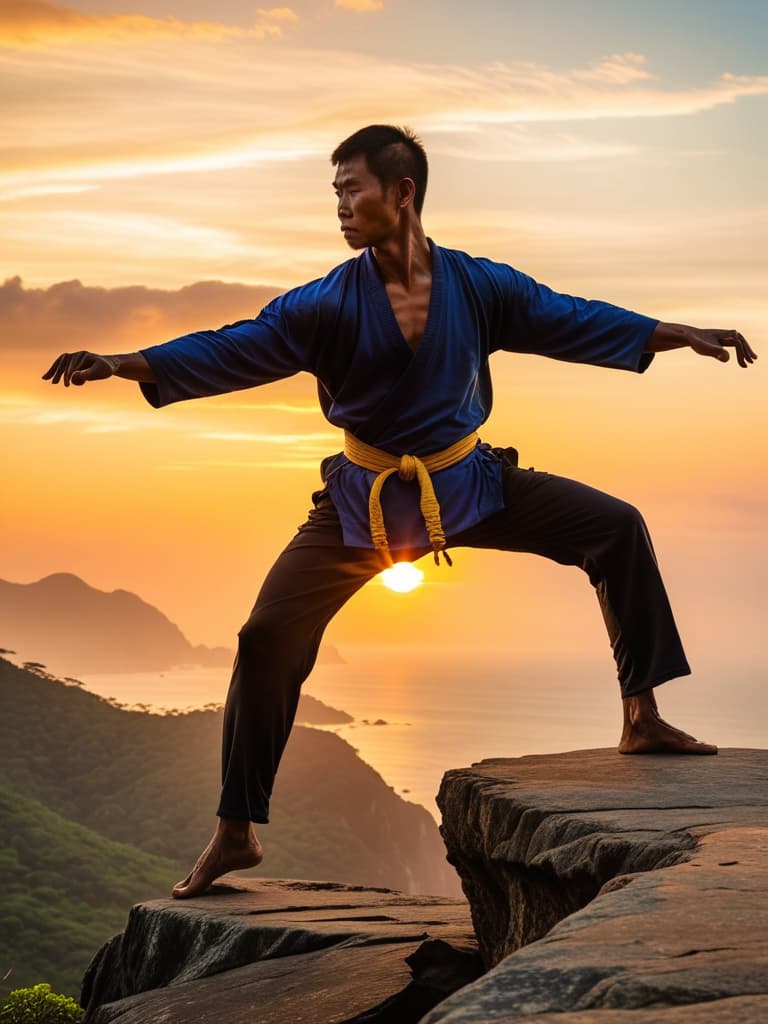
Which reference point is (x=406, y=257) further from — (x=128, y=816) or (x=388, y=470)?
(x=128, y=816)

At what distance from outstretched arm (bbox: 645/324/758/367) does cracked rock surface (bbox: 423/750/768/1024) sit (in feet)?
4.55

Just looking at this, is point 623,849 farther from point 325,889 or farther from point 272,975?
point 325,889

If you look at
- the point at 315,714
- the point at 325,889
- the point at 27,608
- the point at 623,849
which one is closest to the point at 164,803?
the point at 315,714

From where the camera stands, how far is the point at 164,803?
151 feet

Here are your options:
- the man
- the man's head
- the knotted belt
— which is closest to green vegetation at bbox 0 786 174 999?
the man

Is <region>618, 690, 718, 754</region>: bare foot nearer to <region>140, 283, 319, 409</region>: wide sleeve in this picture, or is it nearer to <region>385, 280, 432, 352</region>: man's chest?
<region>385, 280, 432, 352</region>: man's chest

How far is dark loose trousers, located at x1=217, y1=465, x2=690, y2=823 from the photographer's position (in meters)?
4.91

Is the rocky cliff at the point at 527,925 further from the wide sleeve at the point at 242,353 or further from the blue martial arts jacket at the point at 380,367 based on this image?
the wide sleeve at the point at 242,353

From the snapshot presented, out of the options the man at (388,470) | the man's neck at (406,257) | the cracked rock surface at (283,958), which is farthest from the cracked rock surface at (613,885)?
the man's neck at (406,257)

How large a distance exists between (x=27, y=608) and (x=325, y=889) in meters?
74.5

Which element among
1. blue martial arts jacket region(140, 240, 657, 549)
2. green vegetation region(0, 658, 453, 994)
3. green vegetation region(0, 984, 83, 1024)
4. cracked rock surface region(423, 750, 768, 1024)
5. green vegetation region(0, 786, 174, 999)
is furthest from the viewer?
green vegetation region(0, 658, 453, 994)

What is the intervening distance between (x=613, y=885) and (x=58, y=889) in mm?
36465

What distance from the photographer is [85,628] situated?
7862 cm

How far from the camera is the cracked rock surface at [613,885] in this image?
2086mm
